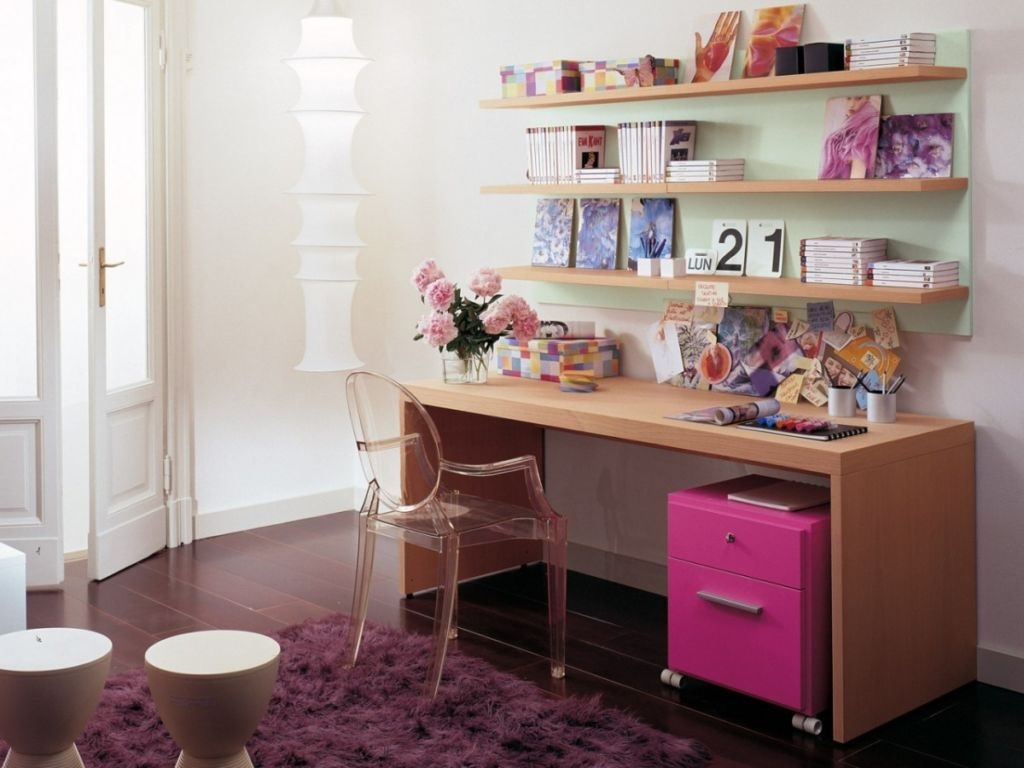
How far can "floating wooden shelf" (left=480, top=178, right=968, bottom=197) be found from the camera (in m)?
3.23

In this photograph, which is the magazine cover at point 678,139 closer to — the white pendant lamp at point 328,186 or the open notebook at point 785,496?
the open notebook at point 785,496

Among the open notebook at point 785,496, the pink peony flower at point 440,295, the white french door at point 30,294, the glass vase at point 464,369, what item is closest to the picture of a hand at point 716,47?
the pink peony flower at point 440,295

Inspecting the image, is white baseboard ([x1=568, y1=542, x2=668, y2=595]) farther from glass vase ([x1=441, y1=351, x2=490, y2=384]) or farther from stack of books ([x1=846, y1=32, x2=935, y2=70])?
stack of books ([x1=846, y1=32, x2=935, y2=70])

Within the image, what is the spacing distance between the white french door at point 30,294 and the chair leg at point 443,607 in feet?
5.53

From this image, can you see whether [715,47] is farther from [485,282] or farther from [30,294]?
[30,294]

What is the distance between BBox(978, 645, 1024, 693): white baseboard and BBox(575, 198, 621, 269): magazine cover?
5.48 feet

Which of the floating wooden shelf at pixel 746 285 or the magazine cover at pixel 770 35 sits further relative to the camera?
the magazine cover at pixel 770 35

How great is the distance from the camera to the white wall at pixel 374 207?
A: 4.31 metres

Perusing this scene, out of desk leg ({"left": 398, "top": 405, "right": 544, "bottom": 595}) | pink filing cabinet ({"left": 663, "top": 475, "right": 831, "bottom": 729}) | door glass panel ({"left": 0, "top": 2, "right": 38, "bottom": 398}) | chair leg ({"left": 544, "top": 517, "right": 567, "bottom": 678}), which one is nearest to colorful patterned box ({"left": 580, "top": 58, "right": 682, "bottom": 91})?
desk leg ({"left": 398, "top": 405, "right": 544, "bottom": 595})

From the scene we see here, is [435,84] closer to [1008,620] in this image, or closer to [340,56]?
[340,56]

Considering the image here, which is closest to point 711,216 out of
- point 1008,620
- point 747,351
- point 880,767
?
point 747,351

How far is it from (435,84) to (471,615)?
211 cm

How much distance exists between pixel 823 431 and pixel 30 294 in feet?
8.84

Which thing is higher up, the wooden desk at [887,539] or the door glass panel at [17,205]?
the door glass panel at [17,205]
